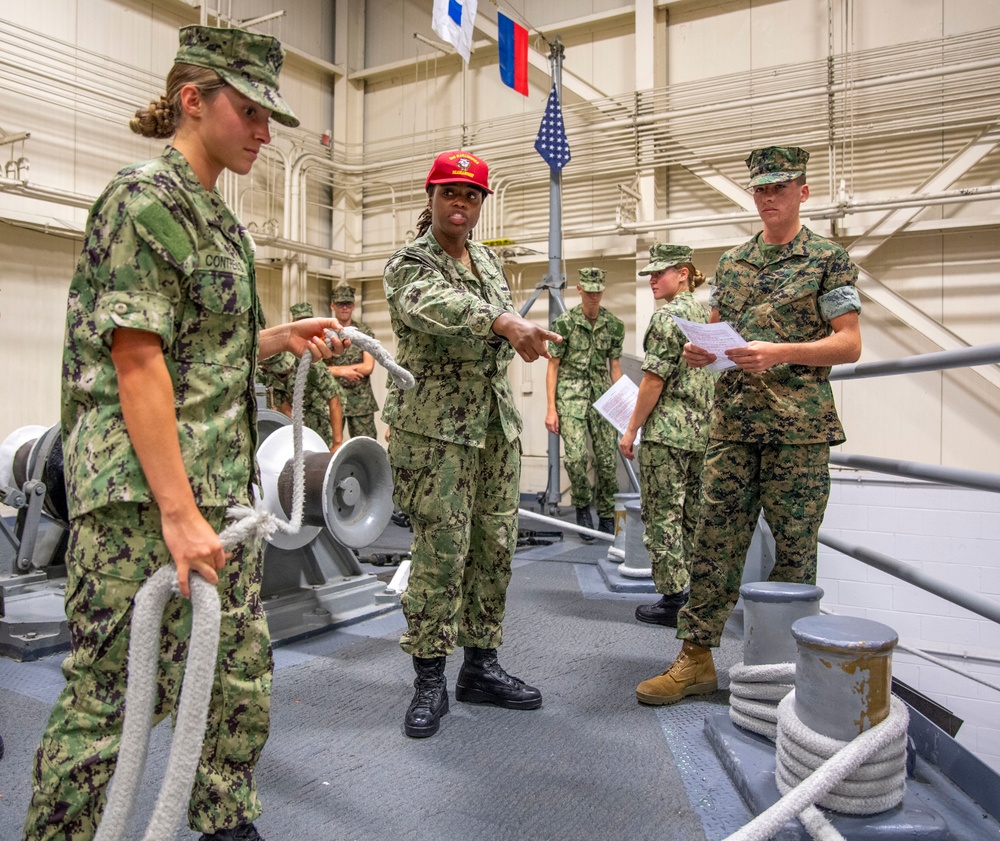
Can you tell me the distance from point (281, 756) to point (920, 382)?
542 cm

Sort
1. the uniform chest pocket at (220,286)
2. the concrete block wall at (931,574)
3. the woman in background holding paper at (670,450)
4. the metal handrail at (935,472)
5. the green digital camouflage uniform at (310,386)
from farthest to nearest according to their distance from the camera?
the green digital camouflage uniform at (310,386), the concrete block wall at (931,574), the woman in background holding paper at (670,450), the metal handrail at (935,472), the uniform chest pocket at (220,286)

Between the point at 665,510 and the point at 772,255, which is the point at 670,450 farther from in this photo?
the point at 772,255

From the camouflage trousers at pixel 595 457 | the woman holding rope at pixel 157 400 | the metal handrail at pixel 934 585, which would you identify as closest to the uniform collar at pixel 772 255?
the metal handrail at pixel 934 585

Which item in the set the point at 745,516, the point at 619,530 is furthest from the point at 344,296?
the point at 745,516

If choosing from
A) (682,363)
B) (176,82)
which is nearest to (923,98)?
(682,363)

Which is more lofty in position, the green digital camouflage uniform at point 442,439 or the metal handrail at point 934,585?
the green digital camouflage uniform at point 442,439

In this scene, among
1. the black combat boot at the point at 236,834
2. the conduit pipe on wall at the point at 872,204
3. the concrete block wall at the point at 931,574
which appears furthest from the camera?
the conduit pipe on wall at the point at 872,204

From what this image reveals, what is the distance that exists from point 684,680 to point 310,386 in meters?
3.65

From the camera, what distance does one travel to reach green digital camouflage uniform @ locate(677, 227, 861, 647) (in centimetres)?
221

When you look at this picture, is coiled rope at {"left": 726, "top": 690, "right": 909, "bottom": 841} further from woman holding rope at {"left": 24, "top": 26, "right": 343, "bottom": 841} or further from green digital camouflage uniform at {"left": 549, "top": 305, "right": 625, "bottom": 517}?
green digital camouflage uniform at {"left": 549, "top": 305, "right": 625, "bottom": 517}

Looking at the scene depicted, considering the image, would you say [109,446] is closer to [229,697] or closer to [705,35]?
[229,697]

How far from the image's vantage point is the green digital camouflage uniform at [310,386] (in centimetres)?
501

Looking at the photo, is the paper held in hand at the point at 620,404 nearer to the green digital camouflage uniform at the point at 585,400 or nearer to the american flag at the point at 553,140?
the green digital camouflage uniform at the point at 585,400

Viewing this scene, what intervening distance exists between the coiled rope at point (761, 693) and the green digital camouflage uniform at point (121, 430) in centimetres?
136
